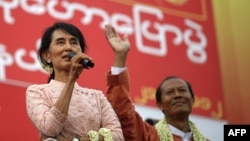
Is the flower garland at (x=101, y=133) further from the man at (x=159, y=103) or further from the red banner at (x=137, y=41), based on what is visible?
the red banner at (x=137, y=41)

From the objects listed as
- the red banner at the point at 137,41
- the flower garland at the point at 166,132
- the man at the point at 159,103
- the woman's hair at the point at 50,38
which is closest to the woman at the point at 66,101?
the woman's hair at the point at 50,38

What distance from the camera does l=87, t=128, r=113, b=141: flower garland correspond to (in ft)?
6.47

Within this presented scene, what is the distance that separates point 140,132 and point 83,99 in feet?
1.32

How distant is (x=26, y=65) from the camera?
10.7ft

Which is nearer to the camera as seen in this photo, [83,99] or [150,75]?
[83,99]

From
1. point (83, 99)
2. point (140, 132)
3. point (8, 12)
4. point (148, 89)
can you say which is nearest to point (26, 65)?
point (8, 12)

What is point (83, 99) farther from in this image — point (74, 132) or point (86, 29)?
point (86, 29)

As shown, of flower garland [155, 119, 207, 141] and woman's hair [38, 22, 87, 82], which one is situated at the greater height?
woman's hair [38, 22, 87, 82]

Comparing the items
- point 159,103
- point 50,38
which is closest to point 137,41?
point 159,103

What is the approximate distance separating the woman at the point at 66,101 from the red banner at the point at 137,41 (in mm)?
1056

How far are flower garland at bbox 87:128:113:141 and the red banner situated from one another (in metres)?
1.23

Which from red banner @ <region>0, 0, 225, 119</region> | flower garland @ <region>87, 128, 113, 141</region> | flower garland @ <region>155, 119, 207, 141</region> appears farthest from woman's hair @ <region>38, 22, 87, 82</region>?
red banner @ <region>0, 0, 225, 119</region>

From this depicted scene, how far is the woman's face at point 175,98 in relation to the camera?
→ 2.70 meters

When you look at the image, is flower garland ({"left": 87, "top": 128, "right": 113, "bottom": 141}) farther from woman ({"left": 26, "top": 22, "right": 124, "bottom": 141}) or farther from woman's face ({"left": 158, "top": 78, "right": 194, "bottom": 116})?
woman's face ({"left": 158, "top": 78, "right": 194, "bottom": 116})
